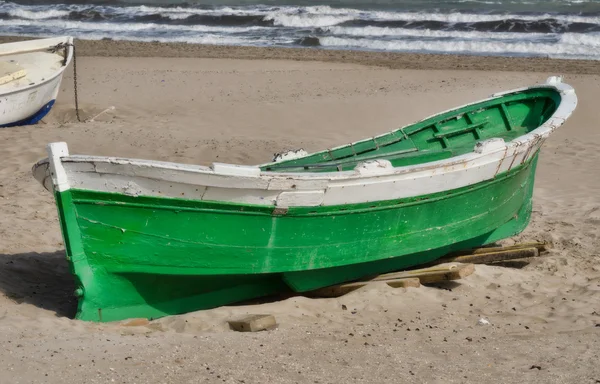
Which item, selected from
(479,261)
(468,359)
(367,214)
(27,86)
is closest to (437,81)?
(27,86)

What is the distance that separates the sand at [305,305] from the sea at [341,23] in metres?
7.84

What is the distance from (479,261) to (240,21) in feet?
63.2

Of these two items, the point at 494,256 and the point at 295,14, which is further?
the point at 295,14

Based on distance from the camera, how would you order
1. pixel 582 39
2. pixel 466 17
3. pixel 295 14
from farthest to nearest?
pixel 295 14 → pixel 466 17 → pixel 582 39

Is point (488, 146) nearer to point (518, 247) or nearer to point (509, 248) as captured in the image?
point (509, 248)

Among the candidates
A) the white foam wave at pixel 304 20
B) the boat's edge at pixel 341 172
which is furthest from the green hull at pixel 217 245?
the white foam wave at pixel 304 20

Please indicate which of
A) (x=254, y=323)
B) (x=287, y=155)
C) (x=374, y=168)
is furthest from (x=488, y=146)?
(x=254, y=323)

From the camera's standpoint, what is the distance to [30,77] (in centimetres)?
1312

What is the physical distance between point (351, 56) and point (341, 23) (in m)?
6.23

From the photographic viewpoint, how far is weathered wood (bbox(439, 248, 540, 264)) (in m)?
7.71

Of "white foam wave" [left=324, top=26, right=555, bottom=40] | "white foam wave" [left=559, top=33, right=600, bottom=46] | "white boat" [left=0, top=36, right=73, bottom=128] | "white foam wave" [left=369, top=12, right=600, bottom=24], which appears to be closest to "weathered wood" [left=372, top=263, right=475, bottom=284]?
"white boat" [left=0, top=36, right=73, bottom=128]

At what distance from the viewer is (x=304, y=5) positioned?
96.0ft

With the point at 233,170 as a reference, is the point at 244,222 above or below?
below

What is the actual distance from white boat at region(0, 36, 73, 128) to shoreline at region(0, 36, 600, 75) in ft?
17.8
